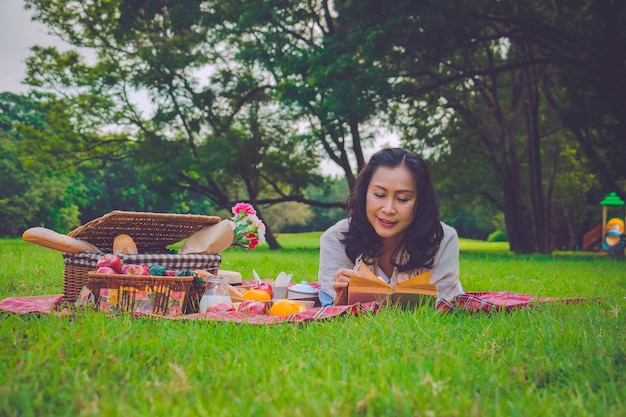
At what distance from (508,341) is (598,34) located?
10.4 meters

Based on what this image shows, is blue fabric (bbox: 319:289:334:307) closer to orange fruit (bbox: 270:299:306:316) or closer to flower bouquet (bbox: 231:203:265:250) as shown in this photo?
orange fruit (bbox: 270:299:306:316)

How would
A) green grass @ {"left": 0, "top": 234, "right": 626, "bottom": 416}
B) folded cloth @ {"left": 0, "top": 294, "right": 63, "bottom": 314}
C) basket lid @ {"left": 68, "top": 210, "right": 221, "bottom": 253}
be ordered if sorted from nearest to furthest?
green grass @ {"left": 0, "top": 234, "right": 626, "bottom": 416}
folded cloth @ {"left": 0, "top": 294, "right": 63, "bottom": 314}
basket lid @ {"left": 68, "top": 210, "right": 221, "bottom": 253}

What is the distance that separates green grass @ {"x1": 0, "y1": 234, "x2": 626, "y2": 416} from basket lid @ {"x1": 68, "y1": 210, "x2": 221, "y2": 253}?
1.04 metres

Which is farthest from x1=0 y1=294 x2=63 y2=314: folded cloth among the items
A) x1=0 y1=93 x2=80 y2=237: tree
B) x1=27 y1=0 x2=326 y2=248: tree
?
x1=0 y1=93 x2=80 y2=237: tree

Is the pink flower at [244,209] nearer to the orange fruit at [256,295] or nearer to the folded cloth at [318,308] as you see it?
the orange fruit at [256,295]

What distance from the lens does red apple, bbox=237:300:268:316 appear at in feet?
11.3

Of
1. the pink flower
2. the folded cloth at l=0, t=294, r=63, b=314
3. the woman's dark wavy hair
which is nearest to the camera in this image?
the folded cloth at l=0, t=294, r=63, b=314

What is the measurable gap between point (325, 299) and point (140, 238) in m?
1.61

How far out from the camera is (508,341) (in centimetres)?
261

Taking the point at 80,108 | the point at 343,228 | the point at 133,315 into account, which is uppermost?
the point at 80,108

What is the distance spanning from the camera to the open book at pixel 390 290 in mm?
3411

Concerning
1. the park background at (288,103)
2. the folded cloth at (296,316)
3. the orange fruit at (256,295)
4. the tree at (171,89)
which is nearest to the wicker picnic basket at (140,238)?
the orange fruit at (256,295)

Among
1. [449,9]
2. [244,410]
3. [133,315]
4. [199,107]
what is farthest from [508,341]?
[199,107]

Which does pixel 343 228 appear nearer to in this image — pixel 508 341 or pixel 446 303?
pixel 446 303
